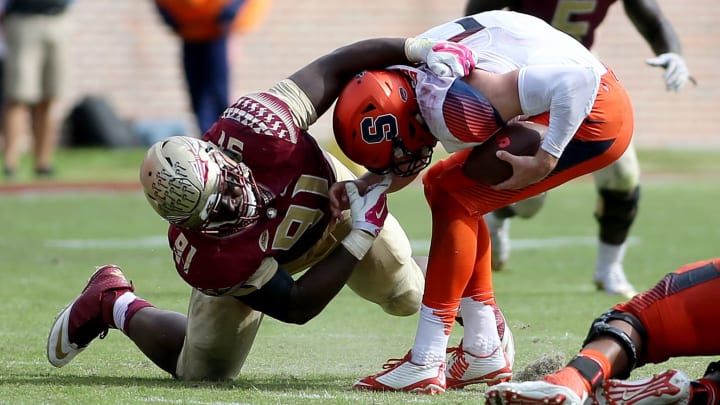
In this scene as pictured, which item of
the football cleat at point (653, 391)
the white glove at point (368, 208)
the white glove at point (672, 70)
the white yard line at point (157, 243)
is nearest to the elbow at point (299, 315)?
the white glove at point (368, 208)

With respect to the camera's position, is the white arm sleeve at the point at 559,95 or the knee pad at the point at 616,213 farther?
the knee pad at the point at 616,213

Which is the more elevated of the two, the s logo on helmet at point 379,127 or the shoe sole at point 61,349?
the s logo on helmet at point 379,127

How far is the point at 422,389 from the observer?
408cm

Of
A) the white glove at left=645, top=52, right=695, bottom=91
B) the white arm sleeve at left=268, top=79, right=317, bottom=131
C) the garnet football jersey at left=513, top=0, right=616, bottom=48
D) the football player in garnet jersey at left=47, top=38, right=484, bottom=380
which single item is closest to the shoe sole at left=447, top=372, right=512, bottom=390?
the football player in garnet jersey at left=47, top=38, right=484, bottom=380

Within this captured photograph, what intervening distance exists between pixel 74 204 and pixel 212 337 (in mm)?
7000

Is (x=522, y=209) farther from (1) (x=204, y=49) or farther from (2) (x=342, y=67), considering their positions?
(1) (x=204, y=49)

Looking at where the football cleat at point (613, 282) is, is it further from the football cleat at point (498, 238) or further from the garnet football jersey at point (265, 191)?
the garnet football jersey at point (265, 191)

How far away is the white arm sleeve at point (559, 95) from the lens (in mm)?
3986

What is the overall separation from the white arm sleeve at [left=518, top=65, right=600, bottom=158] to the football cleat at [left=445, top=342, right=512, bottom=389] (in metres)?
0.73

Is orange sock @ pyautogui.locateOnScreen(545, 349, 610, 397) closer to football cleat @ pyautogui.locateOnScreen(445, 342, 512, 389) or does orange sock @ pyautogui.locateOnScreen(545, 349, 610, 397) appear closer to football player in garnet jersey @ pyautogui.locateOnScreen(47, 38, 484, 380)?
football cleat @ pyautogui.locateOnScreen(445, 342, 512, 389)

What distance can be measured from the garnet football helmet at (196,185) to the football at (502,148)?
2.38 ft

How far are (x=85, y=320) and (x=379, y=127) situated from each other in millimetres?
1334

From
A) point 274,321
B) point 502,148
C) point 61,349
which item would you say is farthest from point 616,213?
point 61,349

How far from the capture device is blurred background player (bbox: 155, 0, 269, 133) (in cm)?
1123
